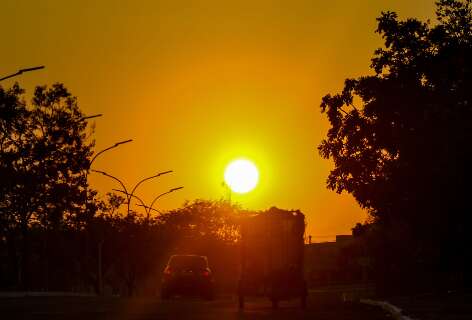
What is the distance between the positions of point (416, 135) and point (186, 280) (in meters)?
11.5

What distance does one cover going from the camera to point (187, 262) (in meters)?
41.4

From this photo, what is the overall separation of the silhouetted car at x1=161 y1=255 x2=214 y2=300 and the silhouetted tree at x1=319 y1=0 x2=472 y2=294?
6.33 meters

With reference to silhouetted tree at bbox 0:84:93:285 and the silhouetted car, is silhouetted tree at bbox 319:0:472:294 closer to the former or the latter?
the silhouetted car

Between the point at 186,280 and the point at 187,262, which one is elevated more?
the point at 187,262

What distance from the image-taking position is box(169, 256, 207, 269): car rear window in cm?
4122

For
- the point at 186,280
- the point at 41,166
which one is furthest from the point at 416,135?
the point at 41,166

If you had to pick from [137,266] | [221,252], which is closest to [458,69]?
[137,266]

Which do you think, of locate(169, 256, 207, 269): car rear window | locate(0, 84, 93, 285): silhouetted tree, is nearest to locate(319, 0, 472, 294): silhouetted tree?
locate(169, 256, 207, 269): car rear window

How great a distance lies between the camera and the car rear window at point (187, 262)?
4122 cm

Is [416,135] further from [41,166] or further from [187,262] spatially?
[41,166]

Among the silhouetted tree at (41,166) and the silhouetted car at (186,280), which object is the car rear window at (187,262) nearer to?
the silhouetted car at (186,280)

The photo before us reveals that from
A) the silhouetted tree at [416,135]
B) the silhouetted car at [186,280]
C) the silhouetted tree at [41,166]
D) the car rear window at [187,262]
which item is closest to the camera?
the silhouetted tree at [416,135]

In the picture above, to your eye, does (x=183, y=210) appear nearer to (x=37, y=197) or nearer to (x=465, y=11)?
(x=37, y=197)

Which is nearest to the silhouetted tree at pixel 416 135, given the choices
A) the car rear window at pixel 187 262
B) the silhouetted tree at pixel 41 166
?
the car rear window at pixel 187 262
